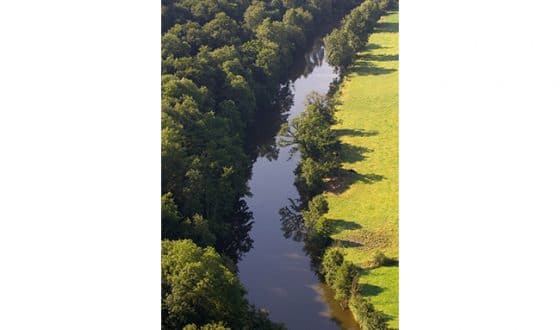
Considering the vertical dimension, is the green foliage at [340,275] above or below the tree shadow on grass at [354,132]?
below

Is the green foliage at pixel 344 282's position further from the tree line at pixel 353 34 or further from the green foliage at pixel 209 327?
the tree line at pixel 353 34

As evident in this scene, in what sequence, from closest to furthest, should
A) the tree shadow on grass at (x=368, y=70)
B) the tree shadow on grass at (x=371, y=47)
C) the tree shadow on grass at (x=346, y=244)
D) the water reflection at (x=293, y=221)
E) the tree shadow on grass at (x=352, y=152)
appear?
the tree shadow on grass at (x=346, y=244), the water reflection at (x=293, y=221), the tree shadow on grass at (x=352, y=152), the tree shadow on grass at (x=368, y=70), the tree shadow on grass at (x=371, y=47)

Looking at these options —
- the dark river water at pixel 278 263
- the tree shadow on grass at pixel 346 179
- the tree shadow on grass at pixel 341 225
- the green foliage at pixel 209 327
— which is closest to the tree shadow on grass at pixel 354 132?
the dark river water at pixel 278 263

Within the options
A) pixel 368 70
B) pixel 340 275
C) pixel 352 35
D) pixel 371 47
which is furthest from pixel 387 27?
pixel 340 275

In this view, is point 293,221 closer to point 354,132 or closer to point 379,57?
point 354,132

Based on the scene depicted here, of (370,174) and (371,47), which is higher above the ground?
(371,47)
